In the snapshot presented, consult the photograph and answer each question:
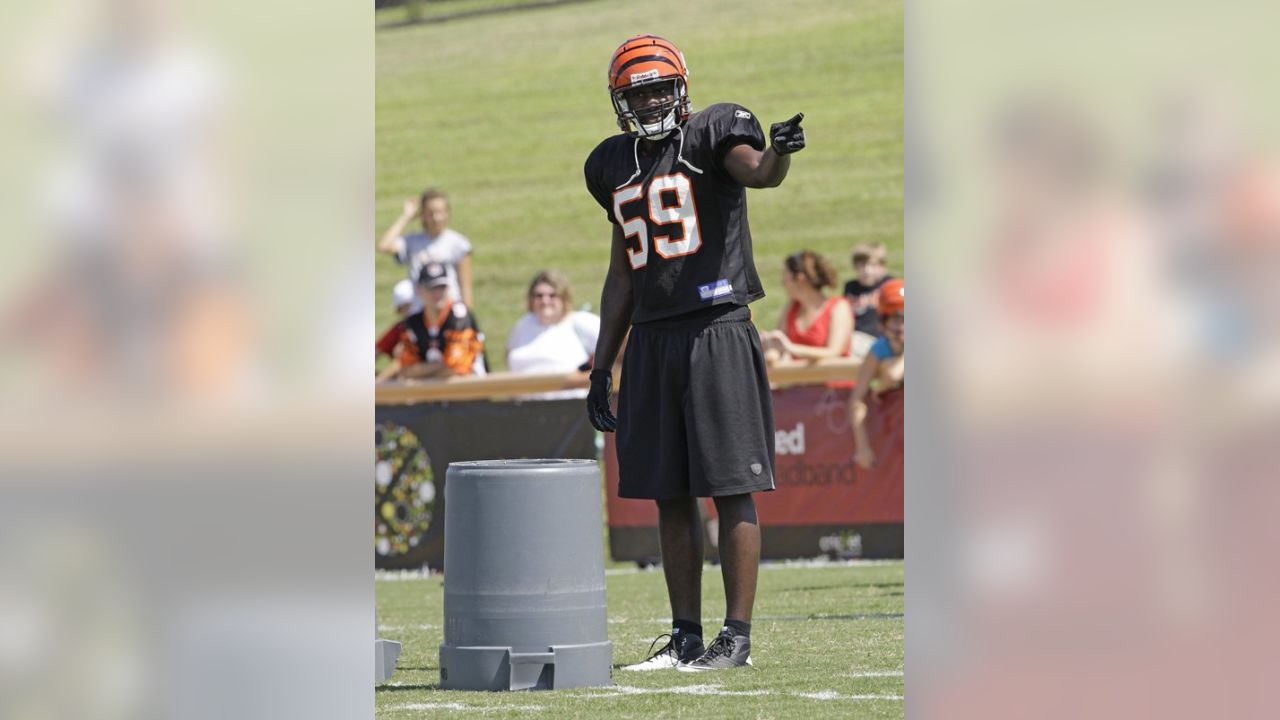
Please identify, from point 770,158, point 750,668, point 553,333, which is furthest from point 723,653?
point 553,333

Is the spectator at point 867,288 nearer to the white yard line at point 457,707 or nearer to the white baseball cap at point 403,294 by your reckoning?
the white baseball cap at point 403,294

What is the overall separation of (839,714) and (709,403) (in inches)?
58.4

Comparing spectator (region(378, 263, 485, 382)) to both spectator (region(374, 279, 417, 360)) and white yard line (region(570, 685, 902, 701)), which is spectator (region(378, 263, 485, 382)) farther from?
white yard line (region(570, 685, 902, 701))

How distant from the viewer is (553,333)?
1288cm

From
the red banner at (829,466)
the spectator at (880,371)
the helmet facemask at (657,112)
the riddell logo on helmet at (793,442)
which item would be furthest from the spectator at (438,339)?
the helmet facemask at (657,112)

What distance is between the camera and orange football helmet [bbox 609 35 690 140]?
6.37 metres

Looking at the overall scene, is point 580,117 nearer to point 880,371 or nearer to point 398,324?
point 398,324

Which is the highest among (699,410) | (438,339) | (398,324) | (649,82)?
(649,82)

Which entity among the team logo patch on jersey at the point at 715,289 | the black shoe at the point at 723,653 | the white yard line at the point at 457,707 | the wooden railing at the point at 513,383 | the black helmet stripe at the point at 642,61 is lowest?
the white yard line at the point at 457,707

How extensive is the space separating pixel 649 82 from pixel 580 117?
2034cm

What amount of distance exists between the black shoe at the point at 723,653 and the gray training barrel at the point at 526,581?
0.30 meters

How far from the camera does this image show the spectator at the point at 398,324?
1366 cm

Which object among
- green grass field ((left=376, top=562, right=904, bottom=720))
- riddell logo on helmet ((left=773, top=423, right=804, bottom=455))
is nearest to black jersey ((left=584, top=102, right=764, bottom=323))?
green grass field ((left=376, top=562, right=904, bottom=720))

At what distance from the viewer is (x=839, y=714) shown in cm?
512
